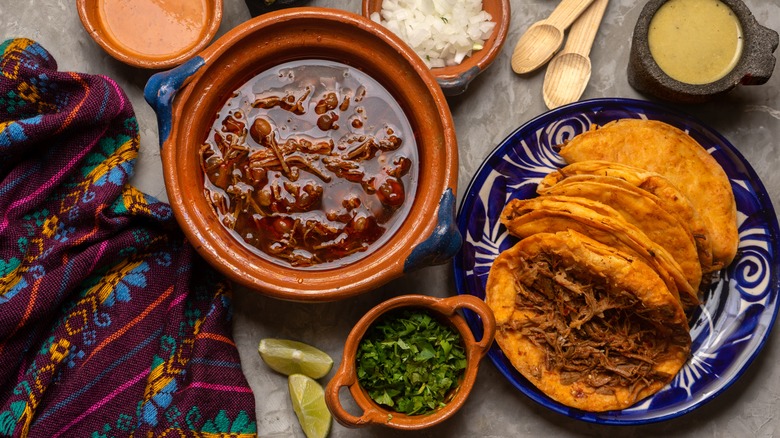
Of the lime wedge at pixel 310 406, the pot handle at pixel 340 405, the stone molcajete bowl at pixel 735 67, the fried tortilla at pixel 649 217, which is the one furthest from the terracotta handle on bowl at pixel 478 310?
the stone molcajete bowl at pixel 735 67

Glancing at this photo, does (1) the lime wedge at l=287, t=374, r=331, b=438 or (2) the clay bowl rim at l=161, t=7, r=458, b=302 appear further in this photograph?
(1) the lime wedge at l=287, t=374, r=331, b=438

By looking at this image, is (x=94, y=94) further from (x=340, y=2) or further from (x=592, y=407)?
(x=592, y=407)

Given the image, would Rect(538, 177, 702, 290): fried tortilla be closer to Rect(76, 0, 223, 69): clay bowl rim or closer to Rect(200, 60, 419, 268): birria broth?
Rect(200, 60, 419, 268): birria broth

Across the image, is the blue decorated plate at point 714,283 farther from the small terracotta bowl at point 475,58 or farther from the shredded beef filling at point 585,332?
the small terracotta bowl at point 475,58

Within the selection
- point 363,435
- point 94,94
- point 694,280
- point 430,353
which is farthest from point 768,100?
point 94,94

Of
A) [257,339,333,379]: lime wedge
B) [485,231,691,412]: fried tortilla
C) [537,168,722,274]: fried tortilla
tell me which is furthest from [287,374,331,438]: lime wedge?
[537,168,722,274]: fried tortilla
